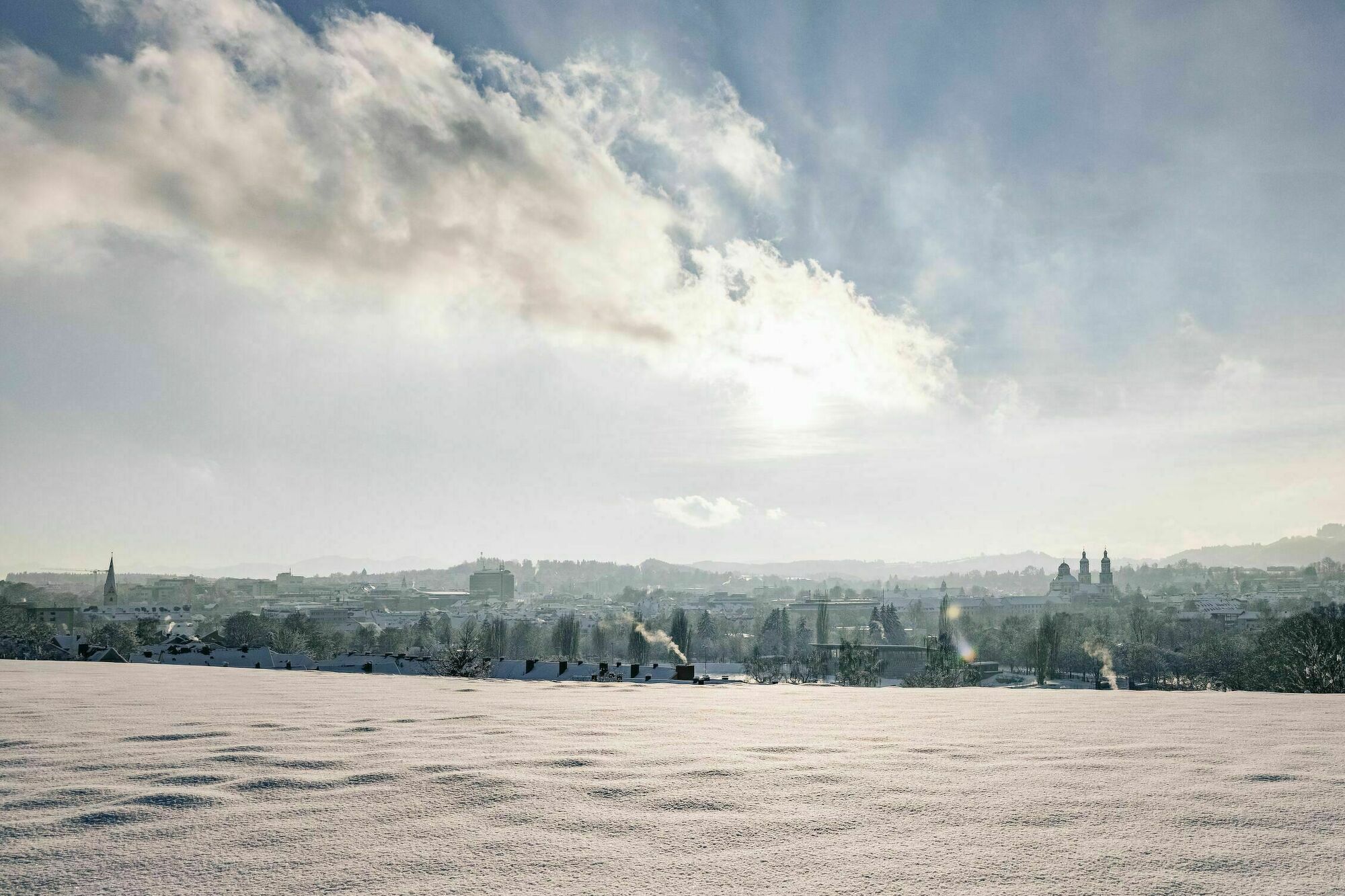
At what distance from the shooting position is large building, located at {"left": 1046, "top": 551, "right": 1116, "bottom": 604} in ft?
576

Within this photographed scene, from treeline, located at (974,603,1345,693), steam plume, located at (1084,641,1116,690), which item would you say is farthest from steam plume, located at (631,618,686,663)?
steam plume, located at (1084,641,1116,690)

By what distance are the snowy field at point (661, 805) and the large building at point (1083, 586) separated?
188013 mm

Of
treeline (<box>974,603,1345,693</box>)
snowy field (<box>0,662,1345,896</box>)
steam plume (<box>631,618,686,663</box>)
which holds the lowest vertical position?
steam plume (<box>631,618,686,663</box>)

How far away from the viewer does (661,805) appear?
484 cm

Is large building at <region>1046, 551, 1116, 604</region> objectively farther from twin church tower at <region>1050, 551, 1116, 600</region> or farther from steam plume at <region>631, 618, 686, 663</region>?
steam plume at <region>631, 618, 686, 663</region>

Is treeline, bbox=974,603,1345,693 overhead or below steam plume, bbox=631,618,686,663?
overhead

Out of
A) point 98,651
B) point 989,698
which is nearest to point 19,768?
point 989,698

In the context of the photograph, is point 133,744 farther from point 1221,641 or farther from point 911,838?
point 1221,641

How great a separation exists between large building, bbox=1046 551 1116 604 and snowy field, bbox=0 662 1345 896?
18801 cm

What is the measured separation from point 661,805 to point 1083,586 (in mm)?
211264

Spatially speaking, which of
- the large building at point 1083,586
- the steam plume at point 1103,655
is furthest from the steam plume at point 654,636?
the large building at point 1083,586

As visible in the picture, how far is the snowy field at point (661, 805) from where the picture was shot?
366 cm

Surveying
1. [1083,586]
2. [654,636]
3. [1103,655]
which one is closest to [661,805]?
[1103,655]

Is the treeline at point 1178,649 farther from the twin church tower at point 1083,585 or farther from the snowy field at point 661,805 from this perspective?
the twin church tower at point 1083,585
